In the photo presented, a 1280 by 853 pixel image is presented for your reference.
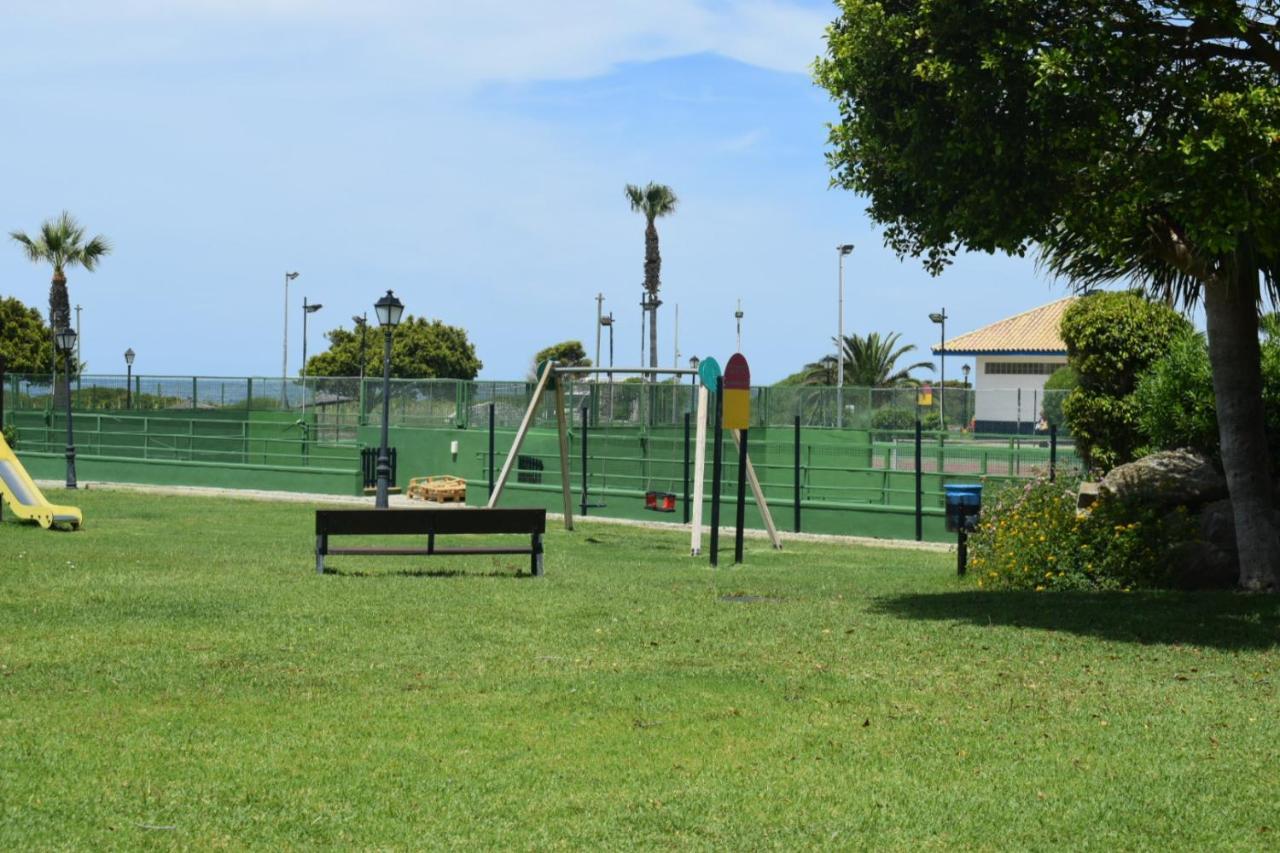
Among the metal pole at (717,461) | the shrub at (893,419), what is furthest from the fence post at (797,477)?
the metal pole at (717,461)

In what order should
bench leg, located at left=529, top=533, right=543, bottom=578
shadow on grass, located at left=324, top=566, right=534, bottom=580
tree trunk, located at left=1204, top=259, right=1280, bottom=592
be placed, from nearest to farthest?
tree trunk, located at left=1204, top=259, right=1280, bottom=592, shadow on grass, located at left=324, top=566, right=534, bottom=580, bench leg, located at left=529, top=533, right=543, bottom=578

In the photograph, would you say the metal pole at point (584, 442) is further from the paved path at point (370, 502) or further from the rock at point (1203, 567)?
the rock at point (1203, 567)

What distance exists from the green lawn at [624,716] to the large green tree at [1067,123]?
9.89 ft

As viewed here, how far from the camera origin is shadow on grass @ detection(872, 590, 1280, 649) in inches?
421

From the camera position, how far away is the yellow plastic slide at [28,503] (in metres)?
20.0

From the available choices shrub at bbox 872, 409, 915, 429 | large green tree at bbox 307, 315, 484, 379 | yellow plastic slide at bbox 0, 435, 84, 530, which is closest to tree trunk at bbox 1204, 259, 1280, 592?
yellow plastic slide at bbox 0, 435, 84, 530

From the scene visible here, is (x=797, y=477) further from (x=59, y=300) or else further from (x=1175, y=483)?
(x=59, y=300)

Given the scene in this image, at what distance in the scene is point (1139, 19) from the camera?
1133cm

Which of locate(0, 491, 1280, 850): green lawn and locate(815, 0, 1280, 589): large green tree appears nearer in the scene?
locate(0, 491, 1280, 850): green lawn

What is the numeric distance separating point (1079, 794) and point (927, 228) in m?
6.86

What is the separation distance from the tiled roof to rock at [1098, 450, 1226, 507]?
60.9 metres

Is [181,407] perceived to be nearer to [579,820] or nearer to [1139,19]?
[1139,19]

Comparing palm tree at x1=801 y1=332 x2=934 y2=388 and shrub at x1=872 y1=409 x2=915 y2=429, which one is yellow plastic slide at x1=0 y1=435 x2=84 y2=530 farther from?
palm tree at x1=801 y1=332 x2=934 y2=388

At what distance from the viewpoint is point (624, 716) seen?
25.3 feet
